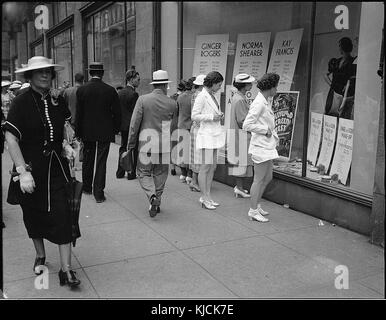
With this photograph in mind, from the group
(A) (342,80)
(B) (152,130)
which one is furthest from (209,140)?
(A) (342,80)

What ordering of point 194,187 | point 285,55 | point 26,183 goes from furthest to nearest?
point 285,55 < point 194,187 < point 26,183

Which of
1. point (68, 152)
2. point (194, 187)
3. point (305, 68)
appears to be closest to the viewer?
point (68, 152)

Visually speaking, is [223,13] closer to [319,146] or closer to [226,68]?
[226,68]

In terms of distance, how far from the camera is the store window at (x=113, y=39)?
36.0 feet

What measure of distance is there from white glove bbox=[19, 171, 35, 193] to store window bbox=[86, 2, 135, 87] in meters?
7.83

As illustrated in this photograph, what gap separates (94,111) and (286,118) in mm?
3016

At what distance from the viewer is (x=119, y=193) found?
702 centimetres

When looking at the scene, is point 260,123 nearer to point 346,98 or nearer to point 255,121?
point 255,121

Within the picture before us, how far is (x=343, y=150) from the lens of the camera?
5953 mm

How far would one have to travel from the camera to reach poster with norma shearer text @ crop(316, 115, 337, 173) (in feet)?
20.5

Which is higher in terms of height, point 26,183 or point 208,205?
point 26,183

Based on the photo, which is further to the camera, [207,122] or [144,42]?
[144,42]

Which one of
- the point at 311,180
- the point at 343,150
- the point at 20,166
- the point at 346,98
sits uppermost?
the point at 346,98

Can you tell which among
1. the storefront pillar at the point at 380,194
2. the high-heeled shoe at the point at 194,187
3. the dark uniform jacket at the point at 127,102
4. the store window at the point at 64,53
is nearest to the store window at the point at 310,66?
the storefront pillar at the point at 380,194
